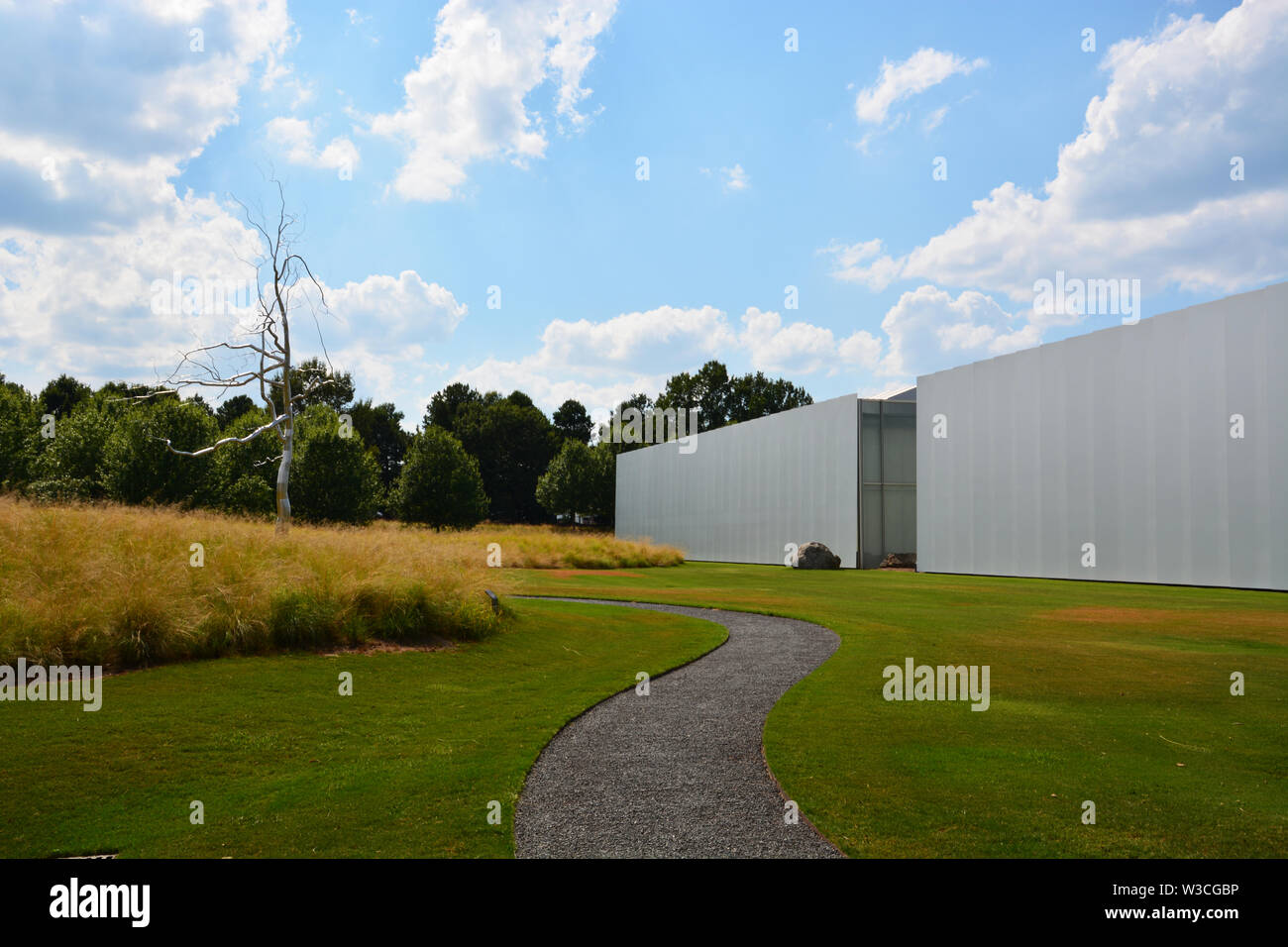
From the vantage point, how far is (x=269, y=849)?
4500 mm

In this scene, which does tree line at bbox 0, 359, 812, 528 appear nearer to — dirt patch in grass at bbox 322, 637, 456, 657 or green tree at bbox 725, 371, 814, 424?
green tree at bbox 725, 371, 814, 424

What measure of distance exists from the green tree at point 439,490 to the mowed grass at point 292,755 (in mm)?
35143

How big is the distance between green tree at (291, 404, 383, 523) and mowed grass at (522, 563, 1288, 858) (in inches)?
961

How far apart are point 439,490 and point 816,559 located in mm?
21208

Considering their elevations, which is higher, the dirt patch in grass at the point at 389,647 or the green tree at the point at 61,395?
the green tree at the point at 61,395

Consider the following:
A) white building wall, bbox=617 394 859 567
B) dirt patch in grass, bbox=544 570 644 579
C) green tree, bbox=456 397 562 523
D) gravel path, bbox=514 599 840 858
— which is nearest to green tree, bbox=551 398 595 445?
green tree, bbox=456 397 562 523

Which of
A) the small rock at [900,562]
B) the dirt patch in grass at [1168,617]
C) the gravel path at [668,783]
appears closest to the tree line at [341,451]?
the gravel path at [668,783]

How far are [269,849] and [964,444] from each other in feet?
99.7

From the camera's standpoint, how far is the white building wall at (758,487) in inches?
1465

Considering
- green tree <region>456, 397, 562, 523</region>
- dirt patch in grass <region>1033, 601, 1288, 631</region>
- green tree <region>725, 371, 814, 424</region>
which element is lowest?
dirt patch in grass <region>1033, 601, 1288, 631</region>

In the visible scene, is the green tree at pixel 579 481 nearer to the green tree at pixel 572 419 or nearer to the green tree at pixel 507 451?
the green tree at pixel 507 451

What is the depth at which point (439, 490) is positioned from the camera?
4475 cm

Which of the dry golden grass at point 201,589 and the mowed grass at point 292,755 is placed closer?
the mowed grass at point 292,755

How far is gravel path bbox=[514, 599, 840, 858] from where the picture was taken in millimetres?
4582
